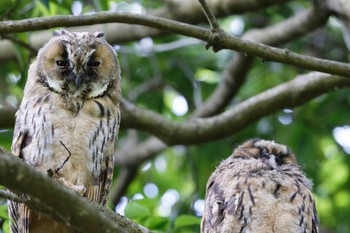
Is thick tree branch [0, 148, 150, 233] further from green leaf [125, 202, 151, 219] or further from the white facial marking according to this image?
the white facial marking

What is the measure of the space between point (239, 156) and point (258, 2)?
6.45ft

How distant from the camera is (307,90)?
6.11 m

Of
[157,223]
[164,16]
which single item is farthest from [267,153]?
[164,16]

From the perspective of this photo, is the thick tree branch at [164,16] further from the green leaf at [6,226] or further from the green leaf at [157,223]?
the green leaf at [6,226]

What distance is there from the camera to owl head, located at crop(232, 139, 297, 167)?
5.30m

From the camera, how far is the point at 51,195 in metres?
2.91

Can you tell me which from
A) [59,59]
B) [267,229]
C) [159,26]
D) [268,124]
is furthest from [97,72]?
[268,124]

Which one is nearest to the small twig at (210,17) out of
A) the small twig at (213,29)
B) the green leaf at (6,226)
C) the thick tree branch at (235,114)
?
the small twig at (213,29)

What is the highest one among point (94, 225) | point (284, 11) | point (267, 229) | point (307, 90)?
point (284, 11)

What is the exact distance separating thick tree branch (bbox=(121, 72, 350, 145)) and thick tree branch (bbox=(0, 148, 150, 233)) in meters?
3.22

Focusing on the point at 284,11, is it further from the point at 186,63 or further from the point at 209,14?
the point at 209,14

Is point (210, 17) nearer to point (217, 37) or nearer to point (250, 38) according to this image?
point (217, 37)

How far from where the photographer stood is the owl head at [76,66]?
5125 mm

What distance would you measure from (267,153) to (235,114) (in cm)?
103
